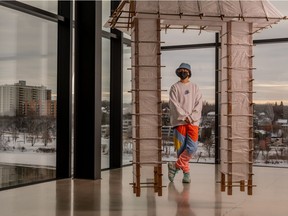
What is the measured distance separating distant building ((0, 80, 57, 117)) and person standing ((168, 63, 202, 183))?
6.09ft

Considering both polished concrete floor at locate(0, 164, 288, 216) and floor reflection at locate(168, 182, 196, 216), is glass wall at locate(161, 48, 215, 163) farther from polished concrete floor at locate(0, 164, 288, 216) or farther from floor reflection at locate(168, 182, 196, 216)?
floor reflection at locate(168, 182, 196, 216)

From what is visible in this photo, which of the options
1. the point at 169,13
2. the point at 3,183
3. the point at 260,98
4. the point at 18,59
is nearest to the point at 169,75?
the point at 260,98

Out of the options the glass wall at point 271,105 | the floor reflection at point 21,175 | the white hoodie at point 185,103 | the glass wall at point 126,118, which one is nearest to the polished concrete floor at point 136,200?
the floor reflection at point 21,175

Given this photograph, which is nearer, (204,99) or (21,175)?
(21,175)

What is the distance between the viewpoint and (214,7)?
4.33 m

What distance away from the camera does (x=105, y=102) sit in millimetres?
8008

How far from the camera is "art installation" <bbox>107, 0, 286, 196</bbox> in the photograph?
4.28 m

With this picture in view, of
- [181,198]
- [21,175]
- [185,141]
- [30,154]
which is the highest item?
[185,141]

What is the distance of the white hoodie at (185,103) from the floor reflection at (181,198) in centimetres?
89

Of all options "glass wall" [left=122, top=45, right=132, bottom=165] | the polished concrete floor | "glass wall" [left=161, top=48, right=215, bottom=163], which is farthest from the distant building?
"glass wall" [left=161, top=48, right=215, bottom=163]

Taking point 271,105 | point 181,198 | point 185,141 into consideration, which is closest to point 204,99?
point 271,105

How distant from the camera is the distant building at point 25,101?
19.2ft

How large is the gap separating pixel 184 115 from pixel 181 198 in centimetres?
130

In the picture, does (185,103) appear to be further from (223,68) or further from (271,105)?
(271,105)
